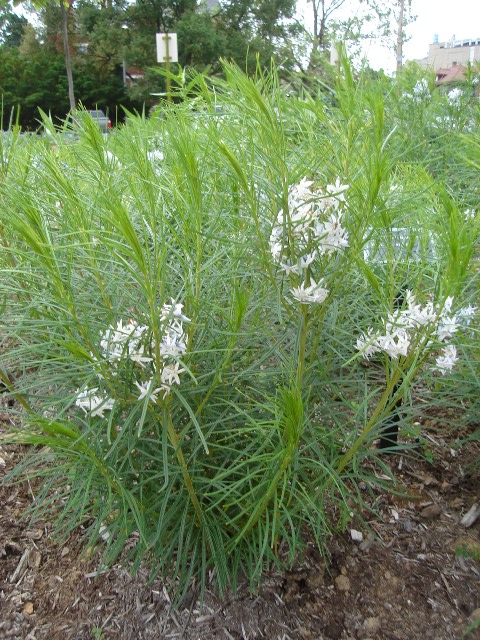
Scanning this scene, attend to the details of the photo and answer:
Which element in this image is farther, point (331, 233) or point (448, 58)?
point (448, 58)

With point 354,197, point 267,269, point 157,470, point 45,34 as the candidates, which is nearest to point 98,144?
point 267,269

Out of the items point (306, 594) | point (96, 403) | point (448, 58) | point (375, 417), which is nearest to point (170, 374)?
point (96, 403)

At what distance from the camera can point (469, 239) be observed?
1280 millimetres

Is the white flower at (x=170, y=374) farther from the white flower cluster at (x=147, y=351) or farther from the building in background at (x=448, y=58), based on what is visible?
the building in background at (x=448, y=58)

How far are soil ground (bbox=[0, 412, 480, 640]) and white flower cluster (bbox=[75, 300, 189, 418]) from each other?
84 cm

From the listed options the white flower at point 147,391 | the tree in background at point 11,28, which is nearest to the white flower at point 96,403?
the white flower at point 147,391

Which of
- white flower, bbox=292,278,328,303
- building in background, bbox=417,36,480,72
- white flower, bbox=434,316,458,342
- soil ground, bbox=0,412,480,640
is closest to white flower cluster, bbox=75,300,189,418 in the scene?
white flower, bbox=292,278,328,303

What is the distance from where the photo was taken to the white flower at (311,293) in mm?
1250

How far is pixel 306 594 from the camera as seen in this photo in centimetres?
182

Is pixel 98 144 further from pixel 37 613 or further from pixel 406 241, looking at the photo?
pixel 37 613

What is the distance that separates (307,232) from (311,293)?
0.14 meters

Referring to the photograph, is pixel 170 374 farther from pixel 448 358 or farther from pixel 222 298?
pixel 448 358

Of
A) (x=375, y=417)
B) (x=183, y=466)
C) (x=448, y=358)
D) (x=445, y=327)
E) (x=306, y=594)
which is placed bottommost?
(x=306, y=594)

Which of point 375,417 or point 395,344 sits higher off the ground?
point 395,344
